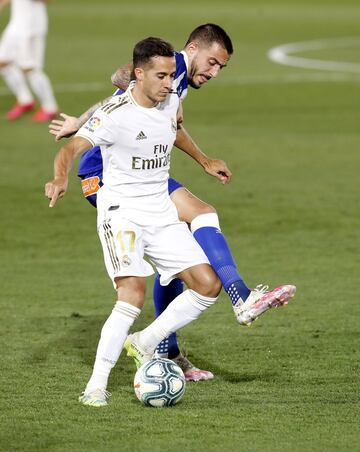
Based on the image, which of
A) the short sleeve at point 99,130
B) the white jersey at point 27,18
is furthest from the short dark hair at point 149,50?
the white jersey at point 27,18

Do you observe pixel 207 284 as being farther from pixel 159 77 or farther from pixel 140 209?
pixel 159 77

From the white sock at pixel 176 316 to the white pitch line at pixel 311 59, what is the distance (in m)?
19.9

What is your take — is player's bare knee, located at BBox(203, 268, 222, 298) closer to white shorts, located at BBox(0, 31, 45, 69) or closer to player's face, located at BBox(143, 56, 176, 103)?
player's face, located at BBox(143, 56, 176, 103)

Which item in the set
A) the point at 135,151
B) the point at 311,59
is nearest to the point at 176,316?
the point at 135,151

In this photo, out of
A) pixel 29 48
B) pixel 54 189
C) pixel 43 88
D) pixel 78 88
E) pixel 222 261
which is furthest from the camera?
pixel 78 88

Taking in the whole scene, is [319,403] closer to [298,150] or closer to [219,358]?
[219,358]

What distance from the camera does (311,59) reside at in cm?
2973

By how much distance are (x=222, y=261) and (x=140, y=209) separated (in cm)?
63

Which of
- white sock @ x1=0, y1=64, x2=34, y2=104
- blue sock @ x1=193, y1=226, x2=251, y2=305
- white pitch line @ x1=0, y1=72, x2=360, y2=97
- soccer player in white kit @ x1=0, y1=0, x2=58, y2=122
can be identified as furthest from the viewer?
white pitch line @ x1=0, y1=72, x2=360, y2=97

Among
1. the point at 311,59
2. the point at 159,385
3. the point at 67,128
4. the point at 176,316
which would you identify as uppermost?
the point at 67,128

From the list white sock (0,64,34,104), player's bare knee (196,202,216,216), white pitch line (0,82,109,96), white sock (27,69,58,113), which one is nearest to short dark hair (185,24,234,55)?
player's bare knee (196,202,216,216)

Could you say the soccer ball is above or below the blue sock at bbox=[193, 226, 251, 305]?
below

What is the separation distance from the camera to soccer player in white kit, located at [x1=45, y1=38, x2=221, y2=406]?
741 cm

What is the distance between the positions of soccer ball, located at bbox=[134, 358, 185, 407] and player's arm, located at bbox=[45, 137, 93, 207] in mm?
1212
